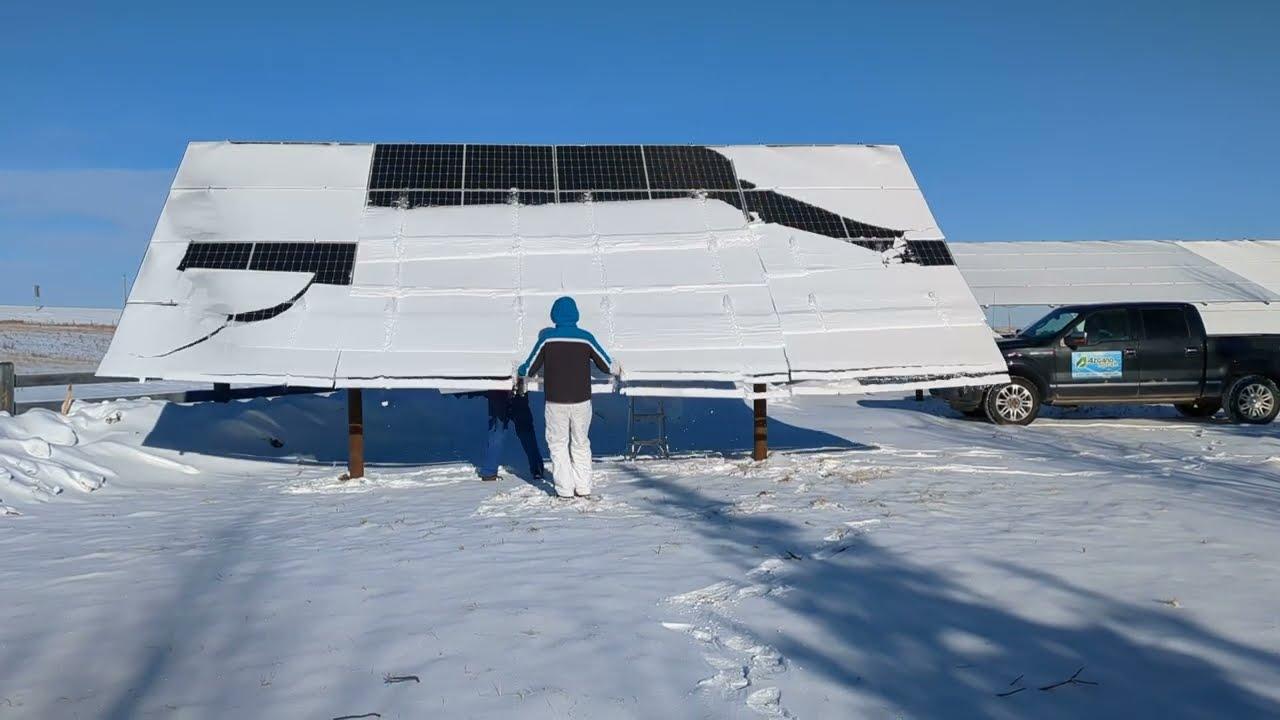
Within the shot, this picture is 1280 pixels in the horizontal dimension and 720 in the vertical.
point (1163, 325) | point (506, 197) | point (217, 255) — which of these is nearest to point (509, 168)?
point (506, 197)

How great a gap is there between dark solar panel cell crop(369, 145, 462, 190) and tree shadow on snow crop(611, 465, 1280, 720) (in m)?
7.84

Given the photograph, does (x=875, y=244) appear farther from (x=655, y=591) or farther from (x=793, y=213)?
(x=655, y=591)

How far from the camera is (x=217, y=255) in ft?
37.2

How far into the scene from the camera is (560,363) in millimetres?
9141

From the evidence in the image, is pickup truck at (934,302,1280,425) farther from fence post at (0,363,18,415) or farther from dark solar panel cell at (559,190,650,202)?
fence post at (0,363,18,415)

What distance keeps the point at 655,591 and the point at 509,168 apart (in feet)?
26.9

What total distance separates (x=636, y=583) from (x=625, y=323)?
5.12m

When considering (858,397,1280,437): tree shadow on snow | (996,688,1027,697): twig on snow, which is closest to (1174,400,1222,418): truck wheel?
(858,397,1280,437): tree shadow on snow

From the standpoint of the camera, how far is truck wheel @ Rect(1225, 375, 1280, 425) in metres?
15.9

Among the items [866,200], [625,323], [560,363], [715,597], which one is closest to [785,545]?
[715,597]

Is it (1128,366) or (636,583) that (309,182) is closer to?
(636,583)

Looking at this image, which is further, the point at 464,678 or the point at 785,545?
the point at 785,545

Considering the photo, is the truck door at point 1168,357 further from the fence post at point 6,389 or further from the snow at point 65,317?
the snow at point 65,317

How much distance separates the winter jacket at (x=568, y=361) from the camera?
9.14 meters
